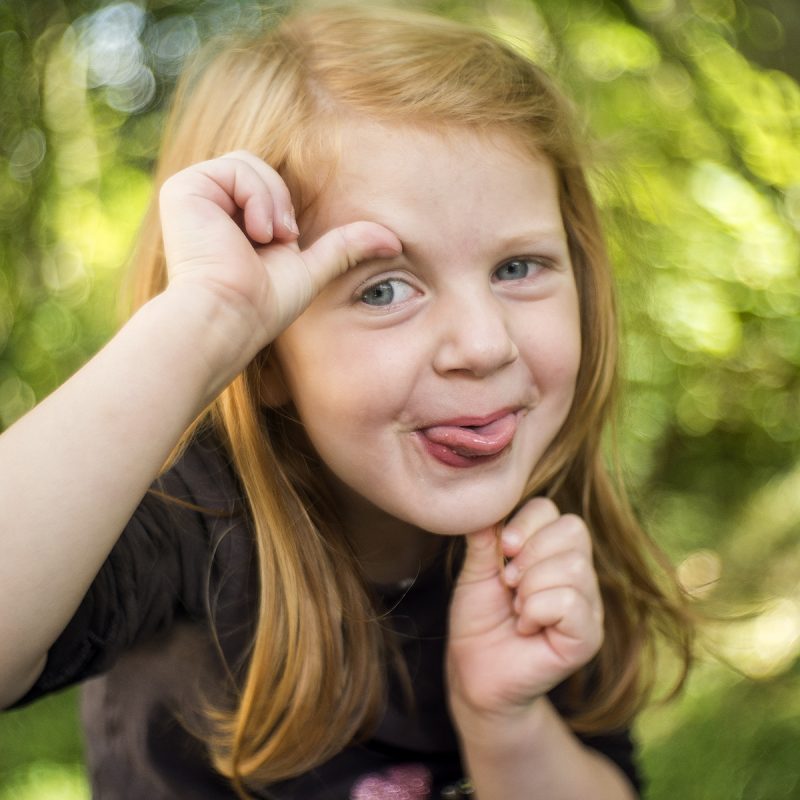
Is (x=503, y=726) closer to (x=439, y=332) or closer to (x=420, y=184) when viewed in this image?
(x=439, y=332)

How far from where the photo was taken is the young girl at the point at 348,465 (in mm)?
1127

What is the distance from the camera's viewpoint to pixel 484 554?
1.53m

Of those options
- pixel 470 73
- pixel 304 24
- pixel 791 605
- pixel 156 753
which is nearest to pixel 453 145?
pixel 470 73

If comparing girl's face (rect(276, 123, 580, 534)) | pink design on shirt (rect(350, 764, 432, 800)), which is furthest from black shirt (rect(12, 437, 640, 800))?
girl's face (rect(276, 123, 580, 534))

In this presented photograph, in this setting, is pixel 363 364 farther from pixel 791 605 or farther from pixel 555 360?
pixel 791 605

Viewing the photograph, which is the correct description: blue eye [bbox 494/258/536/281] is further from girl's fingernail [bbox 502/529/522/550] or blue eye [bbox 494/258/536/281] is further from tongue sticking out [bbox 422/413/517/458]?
girl's fingernail [bbox 502/529/522/550]

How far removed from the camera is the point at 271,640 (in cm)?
150

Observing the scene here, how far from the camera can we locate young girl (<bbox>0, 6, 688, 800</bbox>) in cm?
113

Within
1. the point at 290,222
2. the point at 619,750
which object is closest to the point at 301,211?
the point at 290,222

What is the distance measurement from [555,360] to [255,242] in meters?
0.42

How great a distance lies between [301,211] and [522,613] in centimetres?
63

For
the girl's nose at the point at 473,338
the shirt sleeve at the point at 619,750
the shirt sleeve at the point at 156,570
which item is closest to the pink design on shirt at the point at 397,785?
A: the shirt sleeve at the point at 619,750

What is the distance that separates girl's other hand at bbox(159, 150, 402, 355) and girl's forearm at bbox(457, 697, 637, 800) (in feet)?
2.22

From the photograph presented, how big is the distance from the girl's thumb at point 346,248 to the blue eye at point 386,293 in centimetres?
5
